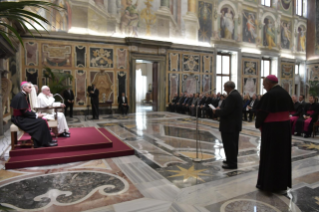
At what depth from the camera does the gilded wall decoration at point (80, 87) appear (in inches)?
502

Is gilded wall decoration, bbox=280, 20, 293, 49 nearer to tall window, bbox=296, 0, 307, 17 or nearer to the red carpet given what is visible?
tall window, bbox=296, 0, 307, 17

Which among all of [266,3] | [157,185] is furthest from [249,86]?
[157,185]

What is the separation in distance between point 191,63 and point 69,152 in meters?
12.1

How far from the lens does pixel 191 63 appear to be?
1584 centimetres

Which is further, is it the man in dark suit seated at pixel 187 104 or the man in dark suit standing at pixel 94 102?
the man in dark suit seated at pixel 187 104

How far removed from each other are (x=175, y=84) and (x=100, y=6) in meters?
6.53

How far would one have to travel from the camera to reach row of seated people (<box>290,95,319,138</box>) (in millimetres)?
7516

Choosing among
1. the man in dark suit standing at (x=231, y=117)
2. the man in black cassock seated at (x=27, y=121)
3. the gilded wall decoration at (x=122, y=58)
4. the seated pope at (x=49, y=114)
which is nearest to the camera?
the man in dark suit standing at (x=231, y=117)

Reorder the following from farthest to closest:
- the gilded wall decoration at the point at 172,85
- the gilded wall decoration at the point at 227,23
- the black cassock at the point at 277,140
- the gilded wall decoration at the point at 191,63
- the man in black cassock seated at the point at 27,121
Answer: the gilded wall decoration at the point at 227,23, the gilded wall decoration at the point at 191,63, the gilded wall decoration at the point at 172,85, the man in black cassock seated at the point at 27,121, the black cassock at the point at 277,140

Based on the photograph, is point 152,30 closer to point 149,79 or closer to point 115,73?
point 115,73

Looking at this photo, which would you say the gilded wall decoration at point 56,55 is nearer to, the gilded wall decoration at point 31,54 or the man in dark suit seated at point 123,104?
the gilded wall decoration at point 31,54

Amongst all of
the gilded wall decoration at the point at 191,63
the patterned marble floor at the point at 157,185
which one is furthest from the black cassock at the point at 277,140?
the gilded wall decoration at the point at 191,63

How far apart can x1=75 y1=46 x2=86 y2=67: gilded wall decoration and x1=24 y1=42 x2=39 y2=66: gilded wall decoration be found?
6.33 feet

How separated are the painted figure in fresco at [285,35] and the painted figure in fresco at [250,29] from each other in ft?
11.8
